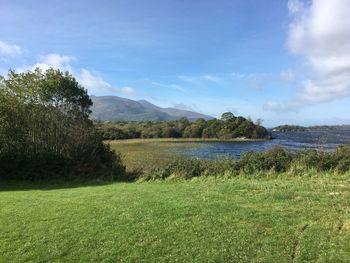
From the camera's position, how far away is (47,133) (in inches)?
1064

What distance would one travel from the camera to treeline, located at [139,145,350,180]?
18.9 m

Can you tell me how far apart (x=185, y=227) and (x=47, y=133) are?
20.2 meters

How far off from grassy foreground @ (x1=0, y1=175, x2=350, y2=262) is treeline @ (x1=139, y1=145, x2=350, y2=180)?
5870 millimetres

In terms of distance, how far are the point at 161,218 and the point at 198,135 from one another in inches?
3638

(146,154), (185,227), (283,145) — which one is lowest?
(185,227)

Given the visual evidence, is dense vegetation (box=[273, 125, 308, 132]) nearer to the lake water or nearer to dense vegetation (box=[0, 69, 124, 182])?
the lake water

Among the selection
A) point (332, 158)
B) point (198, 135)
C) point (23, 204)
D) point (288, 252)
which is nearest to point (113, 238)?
point (288, 252)

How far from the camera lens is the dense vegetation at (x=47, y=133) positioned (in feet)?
81.0

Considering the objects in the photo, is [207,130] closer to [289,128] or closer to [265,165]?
[289,128]

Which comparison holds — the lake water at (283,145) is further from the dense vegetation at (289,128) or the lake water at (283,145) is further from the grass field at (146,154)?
the dense vegetation at (289,128)

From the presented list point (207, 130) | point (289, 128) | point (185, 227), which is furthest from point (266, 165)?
point (289, 128)

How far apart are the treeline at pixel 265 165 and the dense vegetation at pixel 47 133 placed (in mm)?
4673

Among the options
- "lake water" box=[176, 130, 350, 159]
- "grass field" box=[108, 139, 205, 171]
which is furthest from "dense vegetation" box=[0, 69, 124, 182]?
"lake water" box=[176, 130, 350, 159]

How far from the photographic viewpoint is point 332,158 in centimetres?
1953
